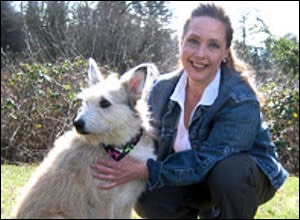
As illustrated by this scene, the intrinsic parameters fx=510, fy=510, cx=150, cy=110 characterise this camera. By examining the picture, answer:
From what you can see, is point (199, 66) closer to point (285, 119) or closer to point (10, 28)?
point (285, 119)

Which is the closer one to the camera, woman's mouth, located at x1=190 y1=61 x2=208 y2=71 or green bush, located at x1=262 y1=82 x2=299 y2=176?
woman's mouth, located at x1=190 y1=61 x2=208 y2=71

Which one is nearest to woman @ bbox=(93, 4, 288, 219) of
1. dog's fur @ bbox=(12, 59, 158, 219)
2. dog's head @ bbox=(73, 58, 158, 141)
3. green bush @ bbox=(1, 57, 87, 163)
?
dog's fur @ bbox=(12, 59, 158, 219)

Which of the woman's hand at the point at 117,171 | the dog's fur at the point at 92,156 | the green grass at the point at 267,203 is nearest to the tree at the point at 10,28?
the green grass at the point at 267,203

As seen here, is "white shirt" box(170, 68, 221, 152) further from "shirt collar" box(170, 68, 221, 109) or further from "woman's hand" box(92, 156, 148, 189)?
"woman's hand" box(92, 156, 148, 189)

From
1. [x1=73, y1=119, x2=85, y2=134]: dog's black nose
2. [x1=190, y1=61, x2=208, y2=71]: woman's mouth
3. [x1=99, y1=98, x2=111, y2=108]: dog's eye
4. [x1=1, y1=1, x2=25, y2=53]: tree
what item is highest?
[x1=190, y1=61, x2=208, y2=71]: woman's mouth

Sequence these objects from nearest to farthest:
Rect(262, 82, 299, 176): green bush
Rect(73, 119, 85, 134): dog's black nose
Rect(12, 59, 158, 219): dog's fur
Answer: Rect(12, 59, 158, 219): dog's fur
Rect(73, 119, 85, 134): dog's black nose
Rect(262, 82, 299, 176): green bush

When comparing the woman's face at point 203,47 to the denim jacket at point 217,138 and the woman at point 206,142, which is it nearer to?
the woman at point 206,142

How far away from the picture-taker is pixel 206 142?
3.74 meters

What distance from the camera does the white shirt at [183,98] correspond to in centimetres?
388

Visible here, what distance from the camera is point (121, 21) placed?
40.5ft

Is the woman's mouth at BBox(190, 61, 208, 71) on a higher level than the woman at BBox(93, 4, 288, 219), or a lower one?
higher

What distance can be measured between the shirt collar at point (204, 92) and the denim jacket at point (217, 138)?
4 cm

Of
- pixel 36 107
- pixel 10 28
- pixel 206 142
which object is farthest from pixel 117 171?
pixel 10 28

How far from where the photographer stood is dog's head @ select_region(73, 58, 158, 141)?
11.5ft
